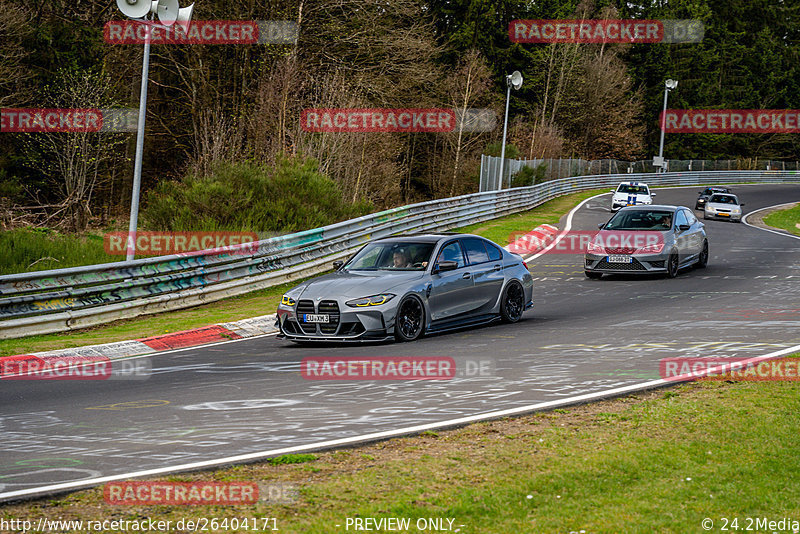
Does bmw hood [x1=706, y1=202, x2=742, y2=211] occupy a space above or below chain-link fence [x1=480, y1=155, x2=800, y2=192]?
below

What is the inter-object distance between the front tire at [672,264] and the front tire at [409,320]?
30.7 feet

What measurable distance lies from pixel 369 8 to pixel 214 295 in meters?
25.3

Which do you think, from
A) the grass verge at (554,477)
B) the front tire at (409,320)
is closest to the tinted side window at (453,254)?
the front tire at (409,320)

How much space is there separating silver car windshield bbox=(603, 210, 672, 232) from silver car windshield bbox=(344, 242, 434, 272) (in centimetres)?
872

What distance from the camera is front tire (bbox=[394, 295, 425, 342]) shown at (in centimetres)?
1273

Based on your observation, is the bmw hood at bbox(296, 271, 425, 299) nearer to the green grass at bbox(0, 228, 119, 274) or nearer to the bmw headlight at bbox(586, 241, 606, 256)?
the green grass at bbox(0, 228, 119, 274)

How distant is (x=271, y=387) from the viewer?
32.3 feet

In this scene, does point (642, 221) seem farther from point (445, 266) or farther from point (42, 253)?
point (42, 253)

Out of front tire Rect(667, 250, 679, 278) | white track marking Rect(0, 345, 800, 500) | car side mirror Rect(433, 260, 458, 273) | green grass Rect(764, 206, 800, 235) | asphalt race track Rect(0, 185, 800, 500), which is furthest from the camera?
green grass Rect(764, 206, 800, 235)

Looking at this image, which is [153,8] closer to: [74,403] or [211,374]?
[211,374]

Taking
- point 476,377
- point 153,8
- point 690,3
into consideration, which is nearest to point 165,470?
point 476,377

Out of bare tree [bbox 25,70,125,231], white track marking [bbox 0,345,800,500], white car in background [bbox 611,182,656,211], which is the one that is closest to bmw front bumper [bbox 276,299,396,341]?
white track marking [bbox 0,345,800,500]

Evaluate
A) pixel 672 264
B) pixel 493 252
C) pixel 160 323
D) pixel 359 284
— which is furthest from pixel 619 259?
pixel 160 323

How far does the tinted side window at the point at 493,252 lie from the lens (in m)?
14.9
